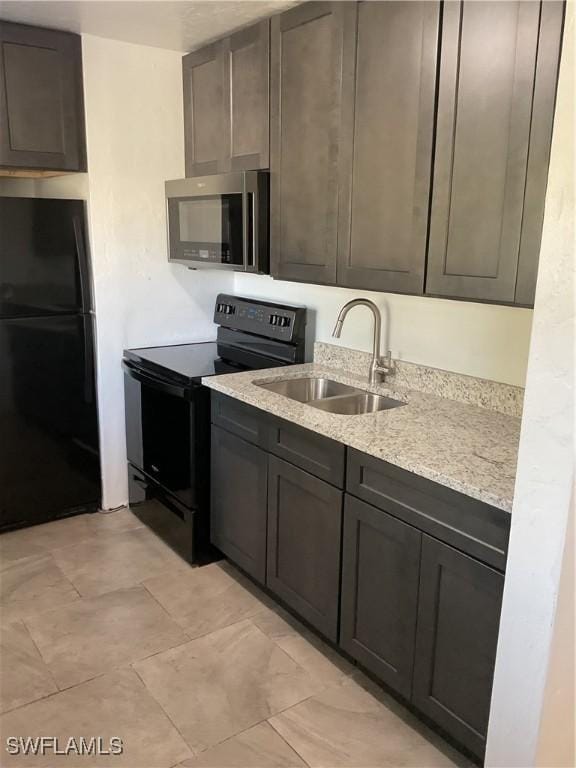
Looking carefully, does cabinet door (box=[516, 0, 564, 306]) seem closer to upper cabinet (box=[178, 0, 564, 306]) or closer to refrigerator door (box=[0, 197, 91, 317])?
upper cabinet (box=[178, 0, 564, 306])

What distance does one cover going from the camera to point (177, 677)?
225 centimetres

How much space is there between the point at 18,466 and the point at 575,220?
9.24 ft

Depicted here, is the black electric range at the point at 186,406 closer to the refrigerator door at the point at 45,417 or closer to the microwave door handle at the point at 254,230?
the refrigerator door at the point at 45,417

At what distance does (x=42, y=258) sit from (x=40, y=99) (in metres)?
0.71

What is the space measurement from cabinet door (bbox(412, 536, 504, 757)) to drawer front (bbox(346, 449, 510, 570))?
44mm

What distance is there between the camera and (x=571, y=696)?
1605mm

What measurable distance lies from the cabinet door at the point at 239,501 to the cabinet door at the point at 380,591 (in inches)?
20.2

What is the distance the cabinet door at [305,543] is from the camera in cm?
220

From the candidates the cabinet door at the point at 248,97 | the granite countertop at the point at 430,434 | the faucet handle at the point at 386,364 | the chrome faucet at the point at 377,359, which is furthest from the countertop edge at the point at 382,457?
the cabinet door at the point at 248,97

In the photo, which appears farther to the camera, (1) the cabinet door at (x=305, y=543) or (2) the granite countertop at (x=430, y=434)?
→ (1) the cabinet door at (x=305, y=543)

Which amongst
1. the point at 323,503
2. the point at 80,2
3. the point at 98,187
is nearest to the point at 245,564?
the point at 323,503

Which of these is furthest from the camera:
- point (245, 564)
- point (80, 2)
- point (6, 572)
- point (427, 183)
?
point (6, 572)

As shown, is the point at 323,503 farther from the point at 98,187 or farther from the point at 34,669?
the point at 98,187

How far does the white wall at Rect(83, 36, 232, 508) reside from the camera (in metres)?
3.10
